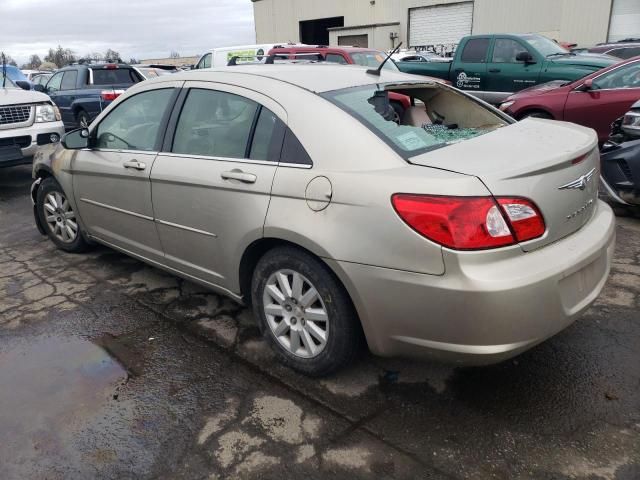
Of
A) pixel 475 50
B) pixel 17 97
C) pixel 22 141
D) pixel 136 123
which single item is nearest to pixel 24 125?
pixel 22 141

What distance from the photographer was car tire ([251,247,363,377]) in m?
2.59

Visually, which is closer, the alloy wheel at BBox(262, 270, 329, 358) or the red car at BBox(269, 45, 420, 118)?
the alloy wheel at BBox(262, 270, 329, 358)

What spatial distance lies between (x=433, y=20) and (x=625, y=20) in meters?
8.98

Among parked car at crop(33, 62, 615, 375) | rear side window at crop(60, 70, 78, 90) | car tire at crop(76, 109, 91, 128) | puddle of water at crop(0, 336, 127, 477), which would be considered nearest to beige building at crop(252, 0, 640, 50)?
rear side window at crop(60, 70, 78, 90)

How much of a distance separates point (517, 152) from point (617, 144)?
11.6 ft

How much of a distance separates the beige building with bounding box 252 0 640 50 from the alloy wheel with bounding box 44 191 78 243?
962 inches

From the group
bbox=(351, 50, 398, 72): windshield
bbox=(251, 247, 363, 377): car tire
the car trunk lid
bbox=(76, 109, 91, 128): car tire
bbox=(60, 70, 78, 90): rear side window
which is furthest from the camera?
bbox=(60, 70, 78, 90): rear side window

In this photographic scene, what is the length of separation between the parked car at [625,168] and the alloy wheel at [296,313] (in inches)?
150

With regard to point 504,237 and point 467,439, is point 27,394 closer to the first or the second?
point 467,439

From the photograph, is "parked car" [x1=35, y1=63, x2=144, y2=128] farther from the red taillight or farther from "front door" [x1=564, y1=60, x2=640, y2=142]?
the red taillight

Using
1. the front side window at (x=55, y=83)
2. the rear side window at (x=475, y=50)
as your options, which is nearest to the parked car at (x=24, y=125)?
the front side window at (x=55, y=83)

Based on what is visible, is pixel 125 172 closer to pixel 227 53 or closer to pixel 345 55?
pixel 345 55

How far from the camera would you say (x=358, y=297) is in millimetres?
2441

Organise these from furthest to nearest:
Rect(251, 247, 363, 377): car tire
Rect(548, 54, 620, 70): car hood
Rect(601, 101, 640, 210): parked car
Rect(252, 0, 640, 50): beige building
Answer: Rect(252, 0, 640, 50): beige building → Rect(548, 54, 620, 70): car hood → Rect(601, 101, 640, 210): parked car → Rect(251, 247, 363, 377): car tire
